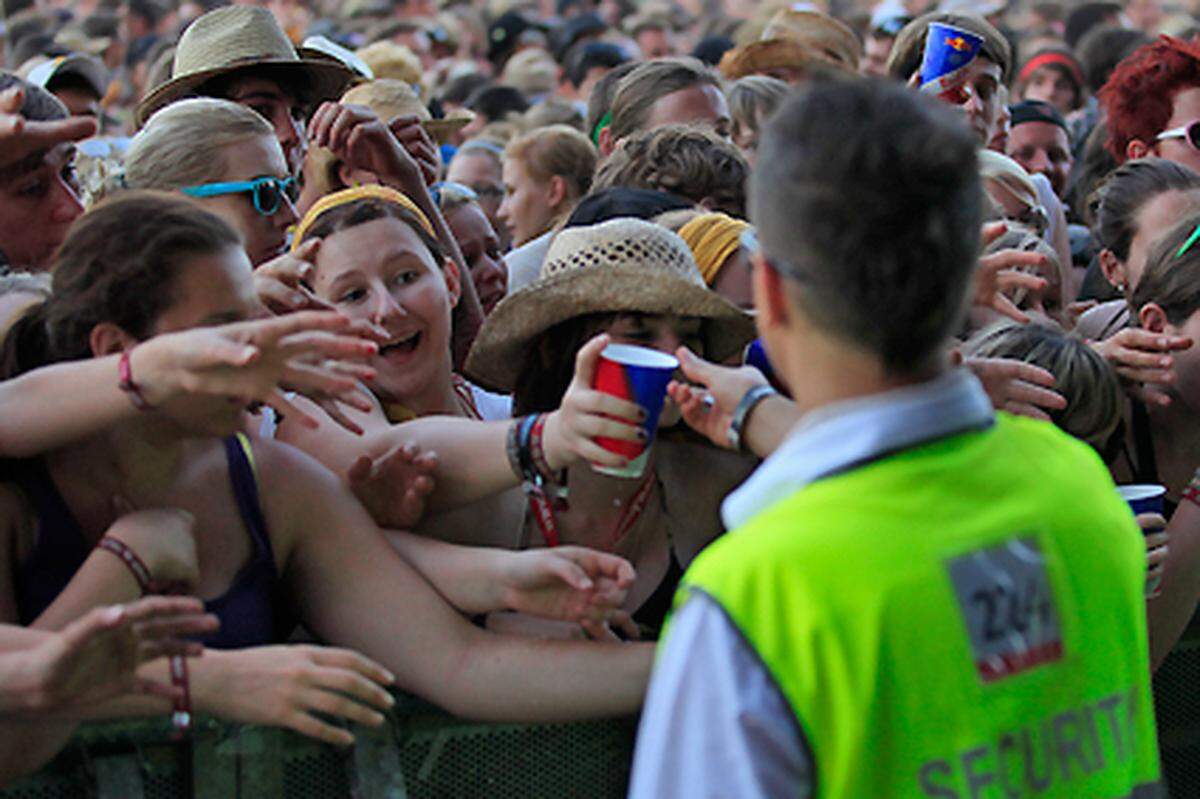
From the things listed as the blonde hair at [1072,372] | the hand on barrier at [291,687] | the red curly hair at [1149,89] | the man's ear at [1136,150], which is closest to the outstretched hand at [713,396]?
the hand on barrier at [291,687]

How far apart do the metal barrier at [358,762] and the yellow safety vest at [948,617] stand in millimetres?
1020

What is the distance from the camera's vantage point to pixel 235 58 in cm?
495

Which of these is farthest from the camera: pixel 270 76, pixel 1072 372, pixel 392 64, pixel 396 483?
pixel 392 64

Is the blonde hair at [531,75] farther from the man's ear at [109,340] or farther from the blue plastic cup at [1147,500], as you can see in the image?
the man's ear at [109,340]

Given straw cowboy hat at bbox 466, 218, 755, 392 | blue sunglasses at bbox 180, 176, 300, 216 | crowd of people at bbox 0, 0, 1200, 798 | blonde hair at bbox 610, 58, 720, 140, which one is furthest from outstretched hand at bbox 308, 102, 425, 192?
blonde hair at bbox 610, 58, 720, 140

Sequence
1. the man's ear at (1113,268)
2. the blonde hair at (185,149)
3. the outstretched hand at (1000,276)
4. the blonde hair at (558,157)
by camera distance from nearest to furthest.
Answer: the outstretched hand at (1000,276) < the blonde hair at (185,149) < the man's ear at (1113,268) < the blonde hair at (558,157)

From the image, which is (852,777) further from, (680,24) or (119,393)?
(680,24)

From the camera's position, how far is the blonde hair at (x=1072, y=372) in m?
3.37

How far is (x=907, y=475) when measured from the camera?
5.87 feet

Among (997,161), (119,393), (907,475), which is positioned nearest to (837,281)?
(907,475)

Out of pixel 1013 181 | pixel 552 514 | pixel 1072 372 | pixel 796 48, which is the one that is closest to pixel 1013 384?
→ pixel 1072 372

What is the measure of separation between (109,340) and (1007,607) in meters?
1.55

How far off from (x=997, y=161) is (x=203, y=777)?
369 centimetres

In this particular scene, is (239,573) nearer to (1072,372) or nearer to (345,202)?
(345,202)
